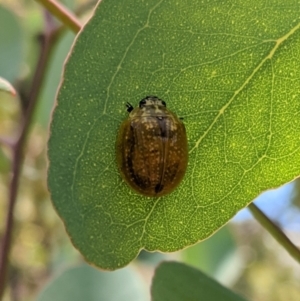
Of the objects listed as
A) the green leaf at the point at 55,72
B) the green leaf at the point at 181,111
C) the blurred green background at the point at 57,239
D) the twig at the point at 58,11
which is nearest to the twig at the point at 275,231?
the green leaf at the point at 181,111

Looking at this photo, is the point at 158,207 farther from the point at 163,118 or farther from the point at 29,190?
the point at 29,190

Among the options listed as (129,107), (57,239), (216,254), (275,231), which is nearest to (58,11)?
(129,107)

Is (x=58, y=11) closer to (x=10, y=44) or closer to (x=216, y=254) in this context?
(x=10, y=44)

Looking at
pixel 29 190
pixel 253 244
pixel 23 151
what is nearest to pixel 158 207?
pixel 23 151

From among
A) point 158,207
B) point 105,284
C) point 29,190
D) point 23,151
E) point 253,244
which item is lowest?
point 253,244

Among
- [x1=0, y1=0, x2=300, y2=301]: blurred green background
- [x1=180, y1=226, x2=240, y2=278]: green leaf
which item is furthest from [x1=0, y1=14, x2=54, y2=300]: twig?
[x1=180, y1=226, x2=240, y2=278]: green leaf

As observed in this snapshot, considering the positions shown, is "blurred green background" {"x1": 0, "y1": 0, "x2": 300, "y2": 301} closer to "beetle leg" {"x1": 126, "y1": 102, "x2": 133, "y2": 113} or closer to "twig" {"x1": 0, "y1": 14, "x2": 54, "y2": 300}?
"twig" {"x1": 0, "y1": 14, "x2": 54, "y2": 300}
